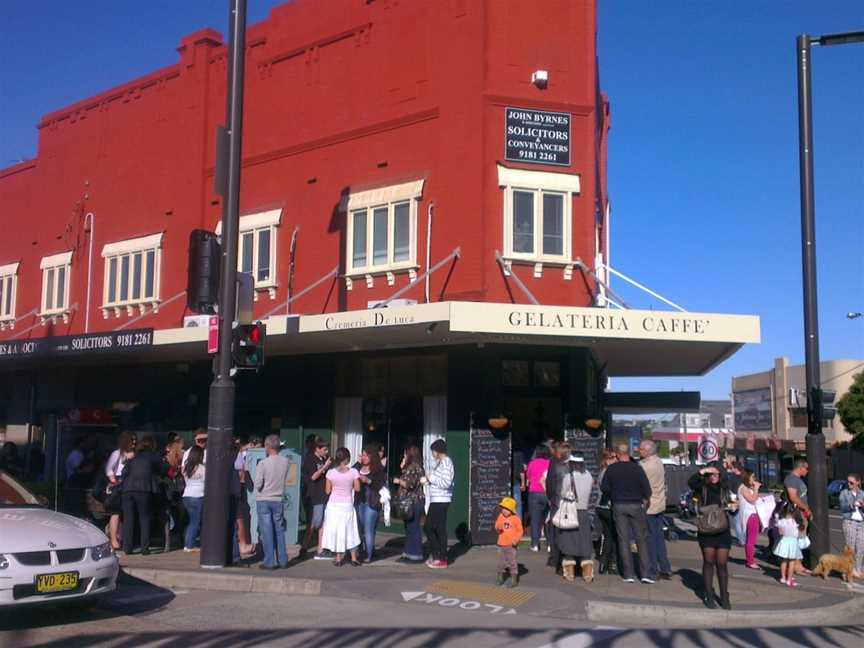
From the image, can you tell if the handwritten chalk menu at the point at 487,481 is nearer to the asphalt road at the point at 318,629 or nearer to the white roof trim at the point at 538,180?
the white roof trim at the point at 538,180

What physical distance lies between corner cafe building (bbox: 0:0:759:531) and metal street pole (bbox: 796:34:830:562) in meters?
0.95

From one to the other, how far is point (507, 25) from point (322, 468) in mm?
8929

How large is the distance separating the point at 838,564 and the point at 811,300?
378cm

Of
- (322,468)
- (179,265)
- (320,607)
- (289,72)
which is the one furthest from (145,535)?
(289,72)

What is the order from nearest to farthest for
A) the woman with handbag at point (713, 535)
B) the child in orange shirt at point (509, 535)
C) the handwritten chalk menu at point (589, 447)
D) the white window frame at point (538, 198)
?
the woman with handbag at point (713, 535) → the child in orange shirt at point (509, 535) → the handwritten chalk menu at point (589, 447) → the white window frame at point (538, 198)

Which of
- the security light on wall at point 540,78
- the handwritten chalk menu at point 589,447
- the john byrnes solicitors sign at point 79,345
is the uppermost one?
the security light on wall at point 540,78

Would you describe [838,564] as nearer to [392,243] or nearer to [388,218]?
[392,243]

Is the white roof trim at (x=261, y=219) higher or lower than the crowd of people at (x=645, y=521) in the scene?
higher

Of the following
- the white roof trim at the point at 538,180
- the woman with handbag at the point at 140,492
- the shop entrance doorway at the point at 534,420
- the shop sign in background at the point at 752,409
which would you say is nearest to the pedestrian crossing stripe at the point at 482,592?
the woman with handbag at the point at 140,492

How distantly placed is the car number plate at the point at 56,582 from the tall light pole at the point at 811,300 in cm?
1009

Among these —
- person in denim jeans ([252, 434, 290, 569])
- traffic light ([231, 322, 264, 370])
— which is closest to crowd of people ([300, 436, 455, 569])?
person in denim jeans ([252, 434, 290, 569])

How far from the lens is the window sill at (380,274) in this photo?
1720cm

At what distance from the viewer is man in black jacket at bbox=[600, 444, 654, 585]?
1187 centimetres

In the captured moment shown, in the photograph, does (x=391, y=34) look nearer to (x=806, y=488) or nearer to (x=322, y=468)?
(x=322, y=468)
